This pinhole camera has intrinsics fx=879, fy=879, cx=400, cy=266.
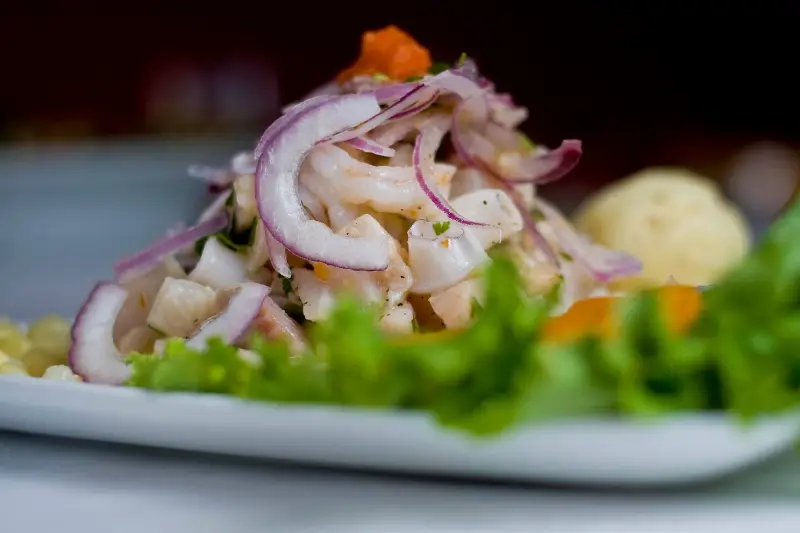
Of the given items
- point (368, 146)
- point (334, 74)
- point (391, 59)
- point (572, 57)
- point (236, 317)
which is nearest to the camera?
point (236, 317)

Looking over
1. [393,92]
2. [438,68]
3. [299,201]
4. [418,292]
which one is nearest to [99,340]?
[299,201]

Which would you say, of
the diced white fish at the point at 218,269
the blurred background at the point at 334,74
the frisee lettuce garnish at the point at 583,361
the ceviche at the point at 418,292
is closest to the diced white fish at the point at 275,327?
the ceviche at the point at 418,292

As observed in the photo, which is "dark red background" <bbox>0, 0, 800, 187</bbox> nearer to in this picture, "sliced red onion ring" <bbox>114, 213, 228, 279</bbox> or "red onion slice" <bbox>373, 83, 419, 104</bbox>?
"sliced red onion ring" <bbox>114, 213, 228, 279</bbox>

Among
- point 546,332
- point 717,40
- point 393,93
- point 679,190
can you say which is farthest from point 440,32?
point 546,332

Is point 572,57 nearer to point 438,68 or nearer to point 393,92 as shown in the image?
point 438,68

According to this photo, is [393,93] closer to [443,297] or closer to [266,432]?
[443,297]

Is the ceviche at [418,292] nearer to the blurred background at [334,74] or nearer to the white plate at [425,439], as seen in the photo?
the white plate at [425,439]
